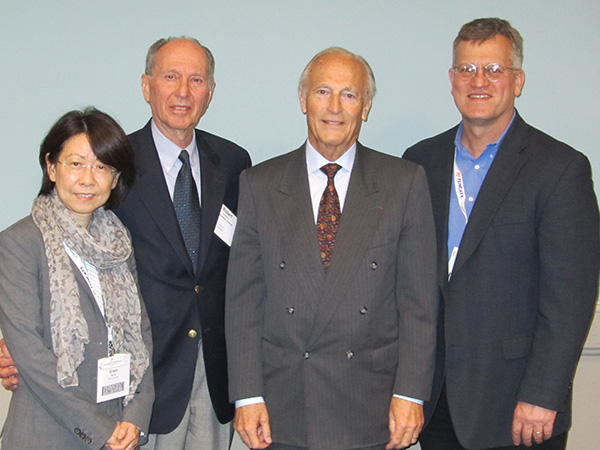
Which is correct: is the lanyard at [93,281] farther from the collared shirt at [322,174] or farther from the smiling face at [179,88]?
the collared shirt at [322,174]

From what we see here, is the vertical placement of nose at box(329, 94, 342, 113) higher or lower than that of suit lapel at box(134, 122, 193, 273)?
higher

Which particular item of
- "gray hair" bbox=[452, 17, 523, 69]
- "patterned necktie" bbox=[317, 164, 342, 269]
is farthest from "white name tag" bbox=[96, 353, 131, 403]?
"gray hair" bbox=[452, 17, 523, 69]

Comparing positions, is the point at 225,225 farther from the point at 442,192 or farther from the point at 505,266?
the point at 505,266

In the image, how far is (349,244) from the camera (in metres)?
1.98

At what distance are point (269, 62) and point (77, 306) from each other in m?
1.58

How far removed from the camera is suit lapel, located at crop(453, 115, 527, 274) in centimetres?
210

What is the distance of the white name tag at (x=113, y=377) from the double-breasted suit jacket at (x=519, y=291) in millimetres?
1091

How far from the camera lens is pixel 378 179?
2.07m

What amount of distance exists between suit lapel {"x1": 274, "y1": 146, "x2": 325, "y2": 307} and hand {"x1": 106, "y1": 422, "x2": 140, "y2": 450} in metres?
0.72

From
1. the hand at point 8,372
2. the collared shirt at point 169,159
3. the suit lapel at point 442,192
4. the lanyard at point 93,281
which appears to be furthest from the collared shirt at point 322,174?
→ the hand at point 8,372

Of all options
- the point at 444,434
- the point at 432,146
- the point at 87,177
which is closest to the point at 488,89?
the point at 432,146

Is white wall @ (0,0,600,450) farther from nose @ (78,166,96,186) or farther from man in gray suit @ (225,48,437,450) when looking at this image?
nose @ (78,166,96,186)

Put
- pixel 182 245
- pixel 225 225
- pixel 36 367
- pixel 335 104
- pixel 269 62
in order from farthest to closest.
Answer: pixel 269 62
pixel 225 225
pixel 182 245
pixel 335 104
pixel 36 367

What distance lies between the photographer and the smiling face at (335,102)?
2.07 metres
